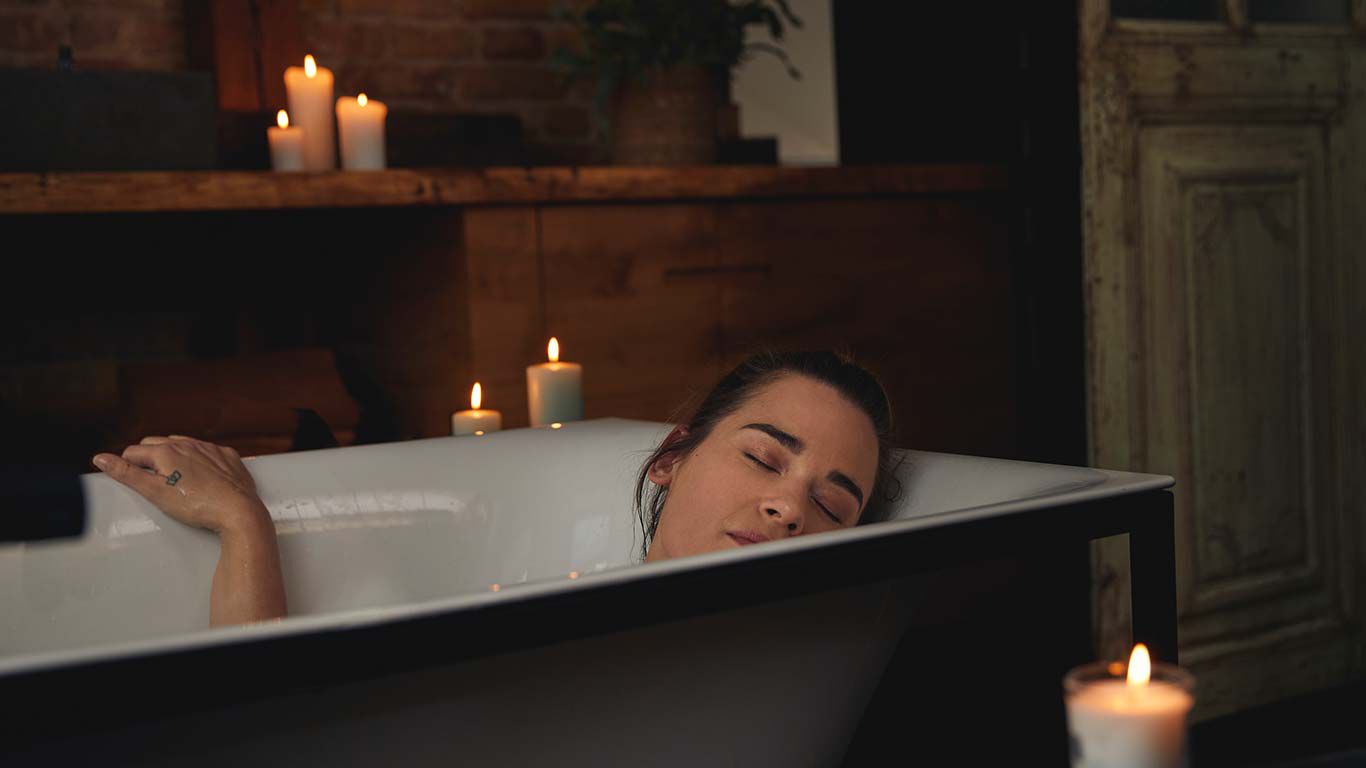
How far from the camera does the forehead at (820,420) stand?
4.61 ft

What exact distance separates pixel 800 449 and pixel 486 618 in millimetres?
574

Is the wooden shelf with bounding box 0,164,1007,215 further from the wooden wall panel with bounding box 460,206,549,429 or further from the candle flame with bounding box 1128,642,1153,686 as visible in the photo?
the candle flame with bounding box 1128,642,1153,686

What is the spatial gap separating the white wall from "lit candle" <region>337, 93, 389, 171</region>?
3.69 metres

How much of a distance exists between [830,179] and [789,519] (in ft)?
4.16

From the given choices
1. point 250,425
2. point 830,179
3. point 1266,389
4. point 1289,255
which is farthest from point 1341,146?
point 250,425

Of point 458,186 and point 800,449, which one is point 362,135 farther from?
point 800,449

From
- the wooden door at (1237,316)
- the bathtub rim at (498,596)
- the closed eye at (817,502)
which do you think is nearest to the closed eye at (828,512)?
the closed eye at (817,502)

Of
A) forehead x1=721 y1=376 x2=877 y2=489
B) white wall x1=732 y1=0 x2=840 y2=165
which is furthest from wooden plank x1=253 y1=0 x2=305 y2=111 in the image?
white wall x1=732 y1=0 x2=840 y2=165

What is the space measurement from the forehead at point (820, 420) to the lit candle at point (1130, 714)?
62 centimetres

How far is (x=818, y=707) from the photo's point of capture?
4.43ft

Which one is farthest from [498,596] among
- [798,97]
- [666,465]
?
[798,97]

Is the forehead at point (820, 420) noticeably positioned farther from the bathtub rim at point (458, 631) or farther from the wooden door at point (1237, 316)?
the wooden door at point (1237, 316)

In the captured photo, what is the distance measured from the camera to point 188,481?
1.60 metres

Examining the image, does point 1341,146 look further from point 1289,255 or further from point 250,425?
point 250,425
